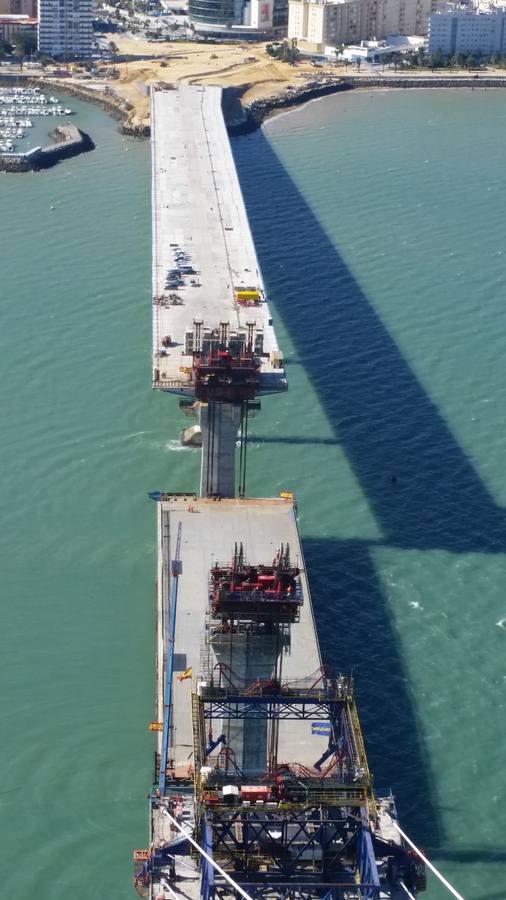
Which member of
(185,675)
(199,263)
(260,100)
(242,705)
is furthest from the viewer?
(260,100)

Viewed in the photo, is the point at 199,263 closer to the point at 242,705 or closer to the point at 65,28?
the point at 242,705

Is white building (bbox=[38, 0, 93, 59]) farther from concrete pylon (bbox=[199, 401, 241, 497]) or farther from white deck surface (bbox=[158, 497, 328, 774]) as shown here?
white deck surface (bbox=[158, 497, 328, 774])

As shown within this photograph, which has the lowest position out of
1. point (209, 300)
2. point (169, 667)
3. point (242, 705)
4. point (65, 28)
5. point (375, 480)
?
point (169, 667)

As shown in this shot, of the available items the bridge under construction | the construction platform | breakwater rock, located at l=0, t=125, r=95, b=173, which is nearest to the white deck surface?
the bridge under construction

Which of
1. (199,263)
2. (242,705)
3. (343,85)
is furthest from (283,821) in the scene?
(343,85)

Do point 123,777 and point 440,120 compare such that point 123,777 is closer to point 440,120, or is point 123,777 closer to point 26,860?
point 26,860

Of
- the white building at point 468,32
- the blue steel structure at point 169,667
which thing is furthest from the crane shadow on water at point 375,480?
the white building at point 468,32

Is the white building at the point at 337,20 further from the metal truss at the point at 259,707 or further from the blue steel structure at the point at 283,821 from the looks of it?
the metal truss at the point at 259,707
